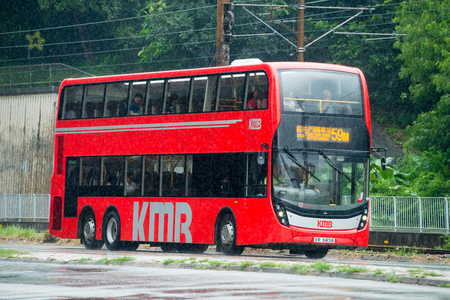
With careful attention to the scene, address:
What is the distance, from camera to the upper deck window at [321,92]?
790 inches

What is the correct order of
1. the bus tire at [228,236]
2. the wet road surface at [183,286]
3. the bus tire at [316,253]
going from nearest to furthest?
the wet road surface at [183,286], the bus tire at [228,236], the bus tire at [316,253]

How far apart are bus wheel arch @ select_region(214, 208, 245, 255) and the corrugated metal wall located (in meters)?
19.7

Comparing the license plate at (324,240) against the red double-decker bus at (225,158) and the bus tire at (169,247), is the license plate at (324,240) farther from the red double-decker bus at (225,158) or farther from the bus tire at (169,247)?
the bus tire at (169,247)

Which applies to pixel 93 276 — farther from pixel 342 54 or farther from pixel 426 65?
pixel 342 54

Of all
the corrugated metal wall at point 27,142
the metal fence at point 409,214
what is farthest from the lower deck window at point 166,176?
the corrugated metal wall at point 27,142

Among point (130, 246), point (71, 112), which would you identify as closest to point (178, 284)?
point (130, 246)

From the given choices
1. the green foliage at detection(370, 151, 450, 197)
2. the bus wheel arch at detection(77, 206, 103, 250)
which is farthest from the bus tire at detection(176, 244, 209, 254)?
the green foliage at detection(370, 151, 450, 197)

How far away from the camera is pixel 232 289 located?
1144 centimetres

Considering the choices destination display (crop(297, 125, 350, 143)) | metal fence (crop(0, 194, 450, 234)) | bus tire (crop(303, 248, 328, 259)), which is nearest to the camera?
destination display (crop(297, 125, 350, 143))

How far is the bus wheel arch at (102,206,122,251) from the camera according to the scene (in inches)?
961

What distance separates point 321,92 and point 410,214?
8.27 metres

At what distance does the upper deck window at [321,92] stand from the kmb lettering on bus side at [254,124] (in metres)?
0.73

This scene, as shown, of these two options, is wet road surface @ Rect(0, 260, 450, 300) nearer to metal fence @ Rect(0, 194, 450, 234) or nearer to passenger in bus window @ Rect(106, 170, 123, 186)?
passenger in bus window @ Rect(106, 170, 123, 186)

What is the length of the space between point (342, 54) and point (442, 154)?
67.7ft
